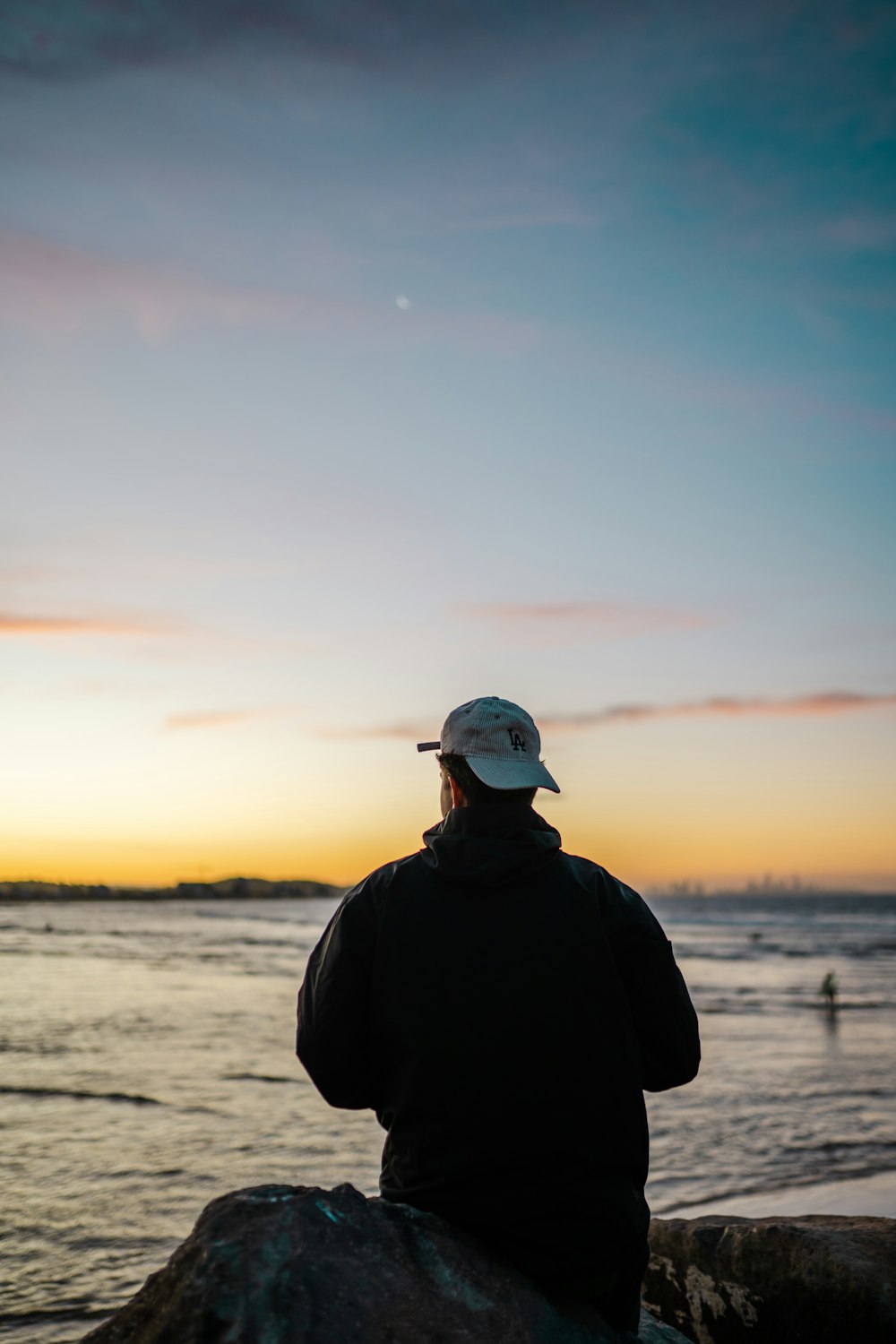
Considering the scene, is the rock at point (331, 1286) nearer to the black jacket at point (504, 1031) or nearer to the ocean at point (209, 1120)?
the black jacket at point (504, 1031)

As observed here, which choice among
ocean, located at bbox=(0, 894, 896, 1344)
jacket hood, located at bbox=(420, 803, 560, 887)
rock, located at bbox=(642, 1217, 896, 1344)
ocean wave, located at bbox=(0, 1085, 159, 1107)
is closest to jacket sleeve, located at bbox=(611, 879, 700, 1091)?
jacket hood, located at bbox=(420, 803, 560, 887)

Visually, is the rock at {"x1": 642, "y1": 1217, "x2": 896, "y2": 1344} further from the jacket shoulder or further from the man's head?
the man's head

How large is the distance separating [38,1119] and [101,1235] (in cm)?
357

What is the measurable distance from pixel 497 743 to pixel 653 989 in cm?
79

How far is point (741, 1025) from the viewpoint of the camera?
62.8 ft

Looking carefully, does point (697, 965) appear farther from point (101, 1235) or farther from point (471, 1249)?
point (471, 1249)

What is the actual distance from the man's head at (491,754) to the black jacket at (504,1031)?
135 millimetres

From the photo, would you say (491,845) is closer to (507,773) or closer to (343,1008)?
(507,773)

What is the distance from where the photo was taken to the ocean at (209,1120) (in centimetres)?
676

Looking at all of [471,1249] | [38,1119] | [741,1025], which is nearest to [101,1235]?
[38,1119]

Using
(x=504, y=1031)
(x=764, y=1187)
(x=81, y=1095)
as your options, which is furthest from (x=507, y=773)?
(x=81, y=1095)

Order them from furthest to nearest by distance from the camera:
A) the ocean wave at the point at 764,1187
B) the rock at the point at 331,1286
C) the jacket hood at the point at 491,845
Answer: the ocean wave at the point at 764,1187 → the jacket hood at the point at 491,845 → the rock at the point at 331,1286

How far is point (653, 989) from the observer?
269 centimetres

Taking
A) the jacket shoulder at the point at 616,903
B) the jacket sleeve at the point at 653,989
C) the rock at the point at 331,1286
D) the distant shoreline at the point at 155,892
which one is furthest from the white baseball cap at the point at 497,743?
the distant shoreline at the point at 155,892
